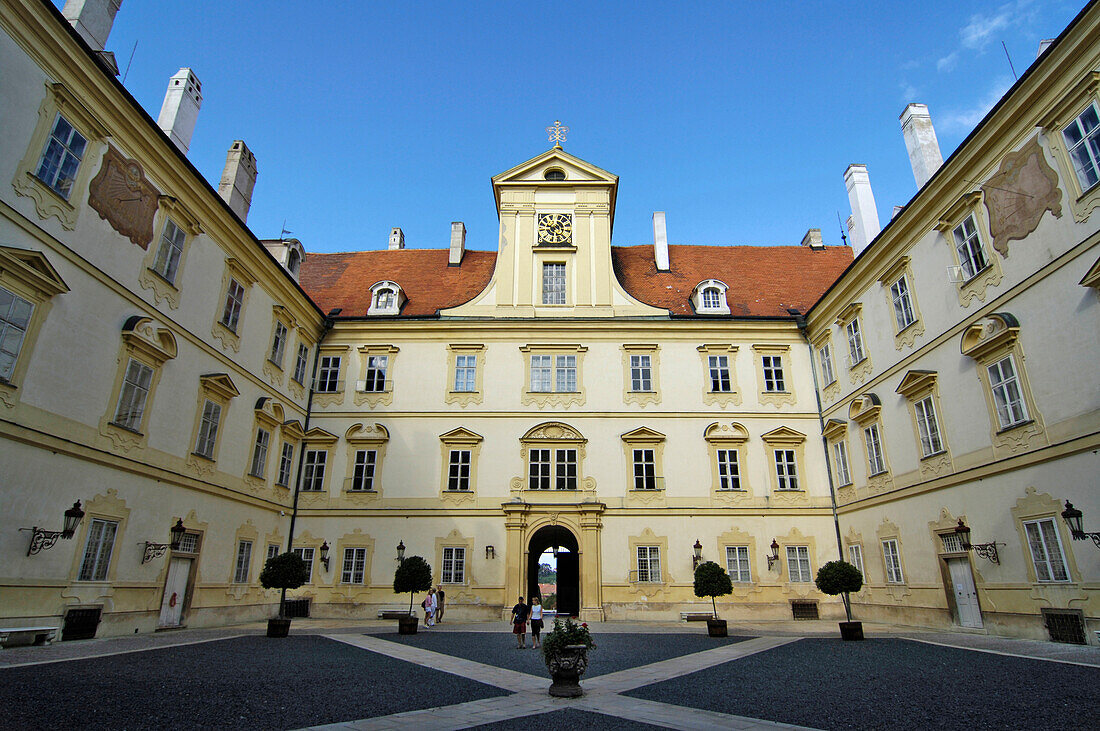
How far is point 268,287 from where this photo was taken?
21125 mm

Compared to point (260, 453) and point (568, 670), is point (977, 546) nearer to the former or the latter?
point (568, 670)

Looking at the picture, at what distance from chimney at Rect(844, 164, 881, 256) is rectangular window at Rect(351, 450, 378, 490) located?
67.1 feet

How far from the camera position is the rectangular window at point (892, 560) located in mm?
18500

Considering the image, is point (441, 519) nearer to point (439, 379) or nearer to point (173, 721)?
point (439, 379)

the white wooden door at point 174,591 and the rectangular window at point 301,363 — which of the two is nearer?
the white wooden door at point 174,591

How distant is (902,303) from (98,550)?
22070 millimetres

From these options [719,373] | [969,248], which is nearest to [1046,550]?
[969,248]

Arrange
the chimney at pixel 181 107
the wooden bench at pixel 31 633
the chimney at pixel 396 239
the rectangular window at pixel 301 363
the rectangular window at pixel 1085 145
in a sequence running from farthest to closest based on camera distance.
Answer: the chimney at pixel 396 239
the rectangular window at pixel 301 363
the chimney at pixel 181 107
the rectangular window at pixel 1085 145
the wooden bench at pixel 31 633

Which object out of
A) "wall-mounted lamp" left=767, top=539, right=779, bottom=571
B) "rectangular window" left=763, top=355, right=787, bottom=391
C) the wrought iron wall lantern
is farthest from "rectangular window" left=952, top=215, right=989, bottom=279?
the wrought iron wall lantern

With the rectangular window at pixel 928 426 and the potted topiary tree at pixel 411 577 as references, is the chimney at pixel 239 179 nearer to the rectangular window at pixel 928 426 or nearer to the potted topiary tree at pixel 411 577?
the potted topiary tree at pixel 411 577

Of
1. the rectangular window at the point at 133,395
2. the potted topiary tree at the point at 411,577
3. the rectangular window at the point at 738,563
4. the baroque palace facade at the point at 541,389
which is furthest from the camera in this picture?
the rectangular window at the point at 738,563

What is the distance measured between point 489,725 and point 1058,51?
52.5 feet

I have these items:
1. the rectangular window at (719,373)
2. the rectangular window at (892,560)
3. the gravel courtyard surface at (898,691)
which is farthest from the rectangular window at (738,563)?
the gravel courtyard surface at (898,691)

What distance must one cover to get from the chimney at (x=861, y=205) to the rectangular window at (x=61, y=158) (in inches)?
959
